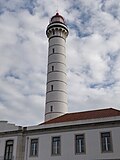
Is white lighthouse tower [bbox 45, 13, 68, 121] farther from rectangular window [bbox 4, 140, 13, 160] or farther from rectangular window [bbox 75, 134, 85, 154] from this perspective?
rectangular window [bbox 75, 134, 85, 154]

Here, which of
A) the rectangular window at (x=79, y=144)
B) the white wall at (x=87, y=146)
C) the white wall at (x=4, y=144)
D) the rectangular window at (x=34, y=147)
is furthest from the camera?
the white wall at (x=4, y=144)

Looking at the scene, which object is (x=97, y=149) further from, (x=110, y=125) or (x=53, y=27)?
(x=53, y=27)

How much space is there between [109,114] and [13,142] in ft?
31.2

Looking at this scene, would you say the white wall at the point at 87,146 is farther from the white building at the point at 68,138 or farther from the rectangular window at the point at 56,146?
the rectangular window at the point at 56,146

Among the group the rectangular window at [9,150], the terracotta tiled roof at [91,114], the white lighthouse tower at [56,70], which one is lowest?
the rectangular window at [9,150]

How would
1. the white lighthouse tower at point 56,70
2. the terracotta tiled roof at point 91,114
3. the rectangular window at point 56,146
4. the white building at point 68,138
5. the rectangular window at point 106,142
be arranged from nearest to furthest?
1. the rectangular window at point 106,142
2. the white building at point 68,138
3. the rectangular window at point 56,146
4. the terracotta tiled roof at point 91,114
5. the white lighthouse tower at point 56,70

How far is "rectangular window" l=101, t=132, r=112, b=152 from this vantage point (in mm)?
20991

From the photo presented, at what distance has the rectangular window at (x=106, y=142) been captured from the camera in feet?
68.9

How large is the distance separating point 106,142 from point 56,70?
14.0 metres

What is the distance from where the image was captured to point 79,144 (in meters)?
22.3

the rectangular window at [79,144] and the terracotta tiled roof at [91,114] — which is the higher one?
the terracotta tiled roof at [91,114]

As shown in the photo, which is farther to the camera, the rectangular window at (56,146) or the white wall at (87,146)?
the rectangular window at (56,146)

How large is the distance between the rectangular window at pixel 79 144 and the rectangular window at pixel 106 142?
1668 millimetres

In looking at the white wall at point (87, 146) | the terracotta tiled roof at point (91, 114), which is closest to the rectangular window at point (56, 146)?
the white wall at point (87, 146)
